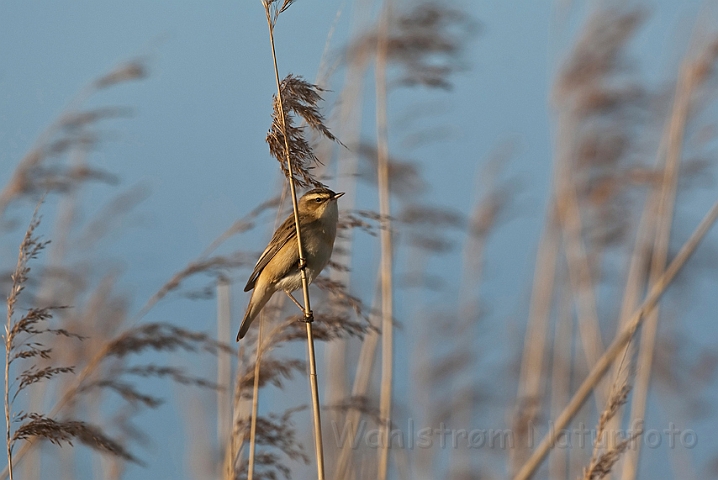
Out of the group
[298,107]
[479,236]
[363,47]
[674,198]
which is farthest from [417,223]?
[298,107]

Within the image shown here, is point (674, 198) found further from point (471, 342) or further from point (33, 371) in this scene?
point (33, 371)

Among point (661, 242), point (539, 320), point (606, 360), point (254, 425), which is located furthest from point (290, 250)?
point (539, 320)

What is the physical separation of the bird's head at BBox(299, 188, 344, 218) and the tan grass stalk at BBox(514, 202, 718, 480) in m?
1.36

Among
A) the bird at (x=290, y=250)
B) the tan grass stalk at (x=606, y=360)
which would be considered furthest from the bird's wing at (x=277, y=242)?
the tan grass stalk at (x=606, y=360)

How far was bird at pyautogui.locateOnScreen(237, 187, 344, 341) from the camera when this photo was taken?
118 inches

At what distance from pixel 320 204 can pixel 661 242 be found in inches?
80.7

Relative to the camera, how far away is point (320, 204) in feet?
10.0

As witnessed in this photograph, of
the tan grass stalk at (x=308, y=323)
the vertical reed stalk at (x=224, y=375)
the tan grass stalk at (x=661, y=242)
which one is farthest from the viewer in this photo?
the tan grass stalk at (x=661, y=242)

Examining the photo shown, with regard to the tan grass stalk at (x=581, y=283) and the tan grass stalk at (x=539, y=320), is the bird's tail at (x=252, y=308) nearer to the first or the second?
the tan grass stalk at (x=539, y=320)

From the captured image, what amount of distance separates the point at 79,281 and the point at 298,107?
288cm

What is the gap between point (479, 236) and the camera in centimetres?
554

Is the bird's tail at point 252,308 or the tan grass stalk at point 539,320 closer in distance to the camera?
the bird's tail at point 252,308

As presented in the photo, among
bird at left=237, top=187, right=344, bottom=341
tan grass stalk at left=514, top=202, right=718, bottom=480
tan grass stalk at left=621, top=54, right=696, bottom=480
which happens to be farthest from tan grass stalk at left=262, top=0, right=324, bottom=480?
tan grass stalk at left=621, top=54, right=696, bottom=480

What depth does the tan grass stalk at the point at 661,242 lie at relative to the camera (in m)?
3.79
